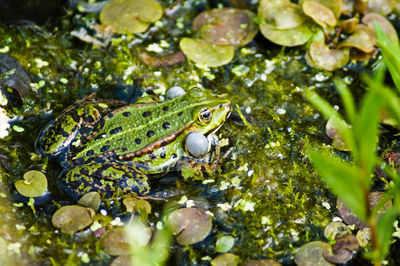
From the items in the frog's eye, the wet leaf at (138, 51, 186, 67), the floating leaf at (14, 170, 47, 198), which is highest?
the frog's eye

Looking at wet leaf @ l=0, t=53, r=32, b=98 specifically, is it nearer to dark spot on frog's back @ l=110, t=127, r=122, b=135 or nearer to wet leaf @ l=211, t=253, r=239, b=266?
dark spot on frog's back @ l=110, t=127, r=122, b=135

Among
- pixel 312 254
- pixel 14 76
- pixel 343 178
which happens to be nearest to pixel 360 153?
pixel 343 178

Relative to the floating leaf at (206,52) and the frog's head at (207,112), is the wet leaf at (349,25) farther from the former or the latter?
the frog's head at (207,112)

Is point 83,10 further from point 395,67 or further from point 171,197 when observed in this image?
point 395,67

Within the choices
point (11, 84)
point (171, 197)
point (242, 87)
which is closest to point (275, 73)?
point (242, 87)

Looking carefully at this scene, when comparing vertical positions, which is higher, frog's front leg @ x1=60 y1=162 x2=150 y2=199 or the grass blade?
the grass blade

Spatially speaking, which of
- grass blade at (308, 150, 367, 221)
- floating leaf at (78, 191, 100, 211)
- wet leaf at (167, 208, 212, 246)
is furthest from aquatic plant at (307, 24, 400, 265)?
floating leaf at (78, 191, 100, 211)

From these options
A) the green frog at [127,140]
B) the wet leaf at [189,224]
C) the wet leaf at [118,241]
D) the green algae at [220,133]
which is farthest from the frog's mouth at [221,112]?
the wet leaf at [118,241]
